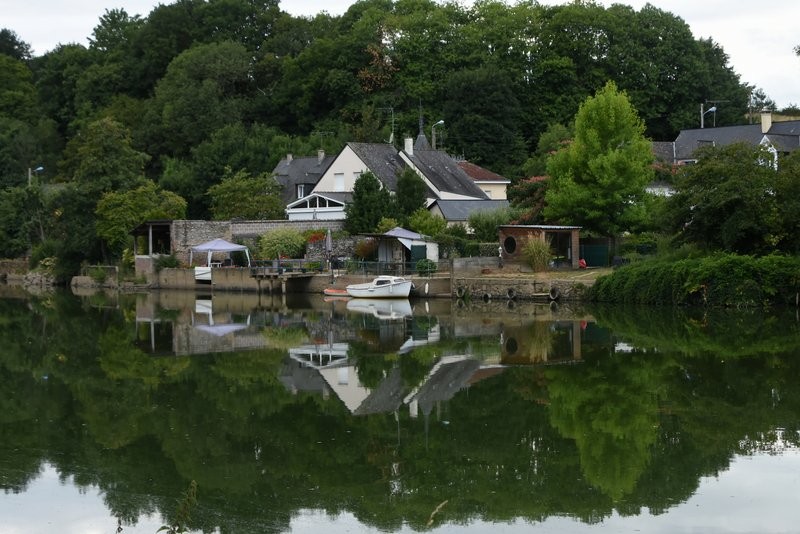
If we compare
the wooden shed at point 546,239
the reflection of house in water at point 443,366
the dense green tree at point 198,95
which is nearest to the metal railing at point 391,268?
the wooden shed at point 546,239

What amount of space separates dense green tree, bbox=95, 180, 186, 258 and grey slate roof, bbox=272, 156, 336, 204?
28.9 ft

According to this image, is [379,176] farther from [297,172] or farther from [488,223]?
[297,172]

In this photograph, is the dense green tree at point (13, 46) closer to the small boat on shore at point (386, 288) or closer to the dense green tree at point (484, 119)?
the dense green tree at point (484, 119)

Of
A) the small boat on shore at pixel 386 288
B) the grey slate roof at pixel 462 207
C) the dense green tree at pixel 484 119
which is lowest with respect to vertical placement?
the small boat on shore at pixel 386 288

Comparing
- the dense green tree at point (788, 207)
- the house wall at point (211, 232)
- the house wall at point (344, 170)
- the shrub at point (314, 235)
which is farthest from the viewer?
the house wall at point (344, 170)

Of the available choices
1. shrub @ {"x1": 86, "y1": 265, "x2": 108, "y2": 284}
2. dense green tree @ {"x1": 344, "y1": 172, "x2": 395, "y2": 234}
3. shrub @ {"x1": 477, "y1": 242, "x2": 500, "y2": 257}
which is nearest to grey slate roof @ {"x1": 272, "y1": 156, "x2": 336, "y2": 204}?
dense green tree @ {"x1": 344, "y1": 172, "x2": 395, "y2": 234}

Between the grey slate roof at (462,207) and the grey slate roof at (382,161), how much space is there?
3.87 metres

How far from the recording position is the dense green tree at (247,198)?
213 ft

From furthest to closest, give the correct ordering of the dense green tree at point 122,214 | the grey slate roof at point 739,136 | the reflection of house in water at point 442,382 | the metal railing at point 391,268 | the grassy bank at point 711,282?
the grey slate roof at point 739,136 → the dense green tree at point 122,214 → the metal railing at point 391,268 → the grassy bank at point 711,282 → the reflection of house in water at point 442,382

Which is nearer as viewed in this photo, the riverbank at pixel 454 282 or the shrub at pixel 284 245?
the riverbank at pixel 454 282

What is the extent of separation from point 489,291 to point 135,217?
84.3 feet

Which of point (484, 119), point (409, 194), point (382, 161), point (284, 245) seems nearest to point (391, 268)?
point (409, 194)

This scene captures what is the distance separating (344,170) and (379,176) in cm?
358

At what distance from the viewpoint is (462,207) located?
57625 mm
